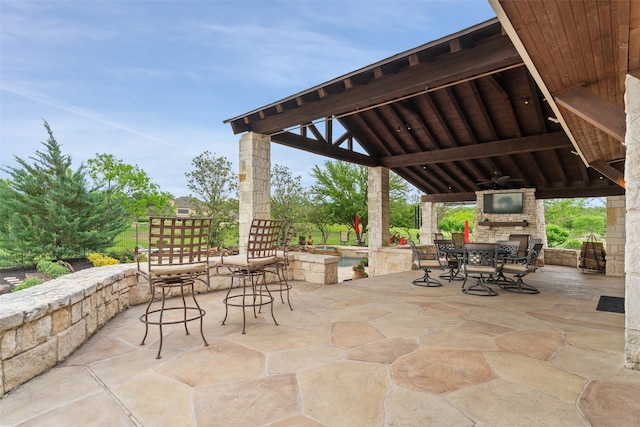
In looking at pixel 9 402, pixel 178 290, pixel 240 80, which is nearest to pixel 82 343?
pixel 9 402

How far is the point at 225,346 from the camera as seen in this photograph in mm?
2393

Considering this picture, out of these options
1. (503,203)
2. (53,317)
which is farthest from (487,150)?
(53,317)

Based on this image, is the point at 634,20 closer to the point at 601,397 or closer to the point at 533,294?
the point at 601,397

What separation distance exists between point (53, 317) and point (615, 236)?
9553 millimetres

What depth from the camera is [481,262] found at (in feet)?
15.5

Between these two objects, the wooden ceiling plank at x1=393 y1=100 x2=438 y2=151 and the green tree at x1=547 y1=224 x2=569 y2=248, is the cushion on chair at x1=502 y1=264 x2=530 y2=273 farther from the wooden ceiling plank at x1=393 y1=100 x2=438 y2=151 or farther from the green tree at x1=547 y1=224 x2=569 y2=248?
the green tree at x1=547 y1=224 x2=569 y2=248

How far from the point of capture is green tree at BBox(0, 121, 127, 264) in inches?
294

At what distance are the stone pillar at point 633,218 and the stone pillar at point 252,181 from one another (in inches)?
191

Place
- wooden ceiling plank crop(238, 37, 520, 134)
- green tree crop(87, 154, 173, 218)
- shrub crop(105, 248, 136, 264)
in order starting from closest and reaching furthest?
wooden ceiling plank crop(238, 37, 520, 134) < shrub crop(105, 248, 136, 264) < green tree crop(87, 154, 173, 218)

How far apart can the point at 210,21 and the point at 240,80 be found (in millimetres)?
18027

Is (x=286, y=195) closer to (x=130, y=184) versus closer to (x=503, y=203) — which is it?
(x=130, y=184)

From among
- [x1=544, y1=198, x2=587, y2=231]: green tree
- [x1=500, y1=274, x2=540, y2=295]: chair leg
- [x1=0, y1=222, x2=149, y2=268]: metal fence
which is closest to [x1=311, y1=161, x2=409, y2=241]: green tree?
[x1=0, y1=222, x2=149, y2=268]: metal fence

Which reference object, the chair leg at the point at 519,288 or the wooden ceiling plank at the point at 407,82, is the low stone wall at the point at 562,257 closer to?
the chair leg at the point at 519,288

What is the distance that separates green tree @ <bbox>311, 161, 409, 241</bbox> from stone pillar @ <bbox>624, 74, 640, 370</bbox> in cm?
1351
